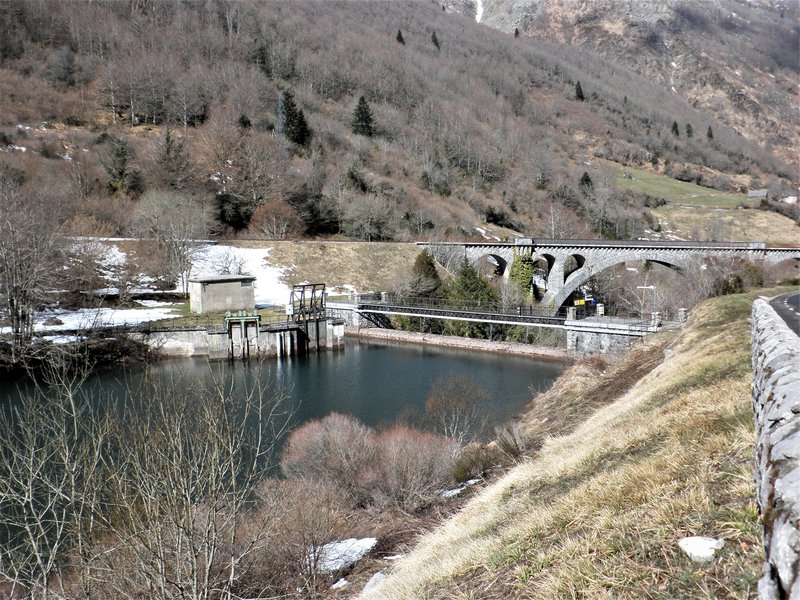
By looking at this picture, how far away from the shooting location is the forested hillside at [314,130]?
57000 millimetres

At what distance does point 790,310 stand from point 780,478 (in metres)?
11.2

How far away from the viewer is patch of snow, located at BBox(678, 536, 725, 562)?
3.35m

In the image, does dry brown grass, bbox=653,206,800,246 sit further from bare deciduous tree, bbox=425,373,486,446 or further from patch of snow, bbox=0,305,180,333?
patch of snow, bbox=0,305,180,333

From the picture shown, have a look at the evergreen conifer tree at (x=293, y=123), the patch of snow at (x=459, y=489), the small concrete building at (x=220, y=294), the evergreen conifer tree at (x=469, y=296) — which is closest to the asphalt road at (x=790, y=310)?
the patch of snow at (x=459, y=489)

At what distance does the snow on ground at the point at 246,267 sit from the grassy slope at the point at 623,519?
Result: 1496 inches

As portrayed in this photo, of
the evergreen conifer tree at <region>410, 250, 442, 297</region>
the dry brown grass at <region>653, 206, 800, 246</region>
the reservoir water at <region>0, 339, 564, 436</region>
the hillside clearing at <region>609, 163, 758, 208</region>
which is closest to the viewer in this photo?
the reservoir water at <region>0, 339, 564, 436</region>

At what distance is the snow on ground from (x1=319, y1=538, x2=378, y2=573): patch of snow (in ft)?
115

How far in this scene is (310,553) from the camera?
853cm

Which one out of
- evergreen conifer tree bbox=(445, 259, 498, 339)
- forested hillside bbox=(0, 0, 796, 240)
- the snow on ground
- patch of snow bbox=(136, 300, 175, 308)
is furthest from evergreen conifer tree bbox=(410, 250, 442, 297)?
patch of snow bbox=(136, 300, 175, 308)

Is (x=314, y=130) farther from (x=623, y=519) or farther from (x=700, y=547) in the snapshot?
(x=700, y=547)

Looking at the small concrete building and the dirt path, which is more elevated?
the small concrete building

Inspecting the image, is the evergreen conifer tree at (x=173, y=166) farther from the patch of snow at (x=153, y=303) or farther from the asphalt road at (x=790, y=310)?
the asphalt road at (x=790, y=310)

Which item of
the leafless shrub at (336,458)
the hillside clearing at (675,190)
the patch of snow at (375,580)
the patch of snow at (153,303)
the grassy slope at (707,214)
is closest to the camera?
the patch of snow at (375,580)

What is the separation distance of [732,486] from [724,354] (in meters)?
7.13
